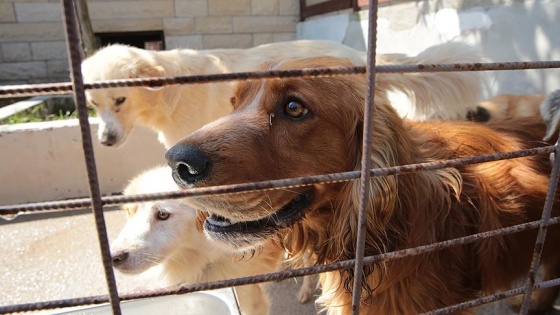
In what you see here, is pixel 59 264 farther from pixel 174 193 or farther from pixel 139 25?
pixel 139 25

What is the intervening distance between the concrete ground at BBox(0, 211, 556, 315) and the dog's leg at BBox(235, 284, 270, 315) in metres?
0.50

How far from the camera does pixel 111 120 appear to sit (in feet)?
15.1

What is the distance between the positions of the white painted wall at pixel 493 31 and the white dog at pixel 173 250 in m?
2.74

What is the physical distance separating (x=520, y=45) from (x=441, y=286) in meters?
2.75

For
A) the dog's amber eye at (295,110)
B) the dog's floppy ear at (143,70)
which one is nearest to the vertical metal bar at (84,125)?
the dog's amber eye at (295,110)

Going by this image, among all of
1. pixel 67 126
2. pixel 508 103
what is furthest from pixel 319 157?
pixel 67 126

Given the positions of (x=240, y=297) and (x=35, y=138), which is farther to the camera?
(x=35, y=138)

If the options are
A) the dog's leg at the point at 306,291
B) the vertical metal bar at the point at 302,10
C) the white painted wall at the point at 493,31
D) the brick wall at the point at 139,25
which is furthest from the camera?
the vertical metal bar at the point at 302,10

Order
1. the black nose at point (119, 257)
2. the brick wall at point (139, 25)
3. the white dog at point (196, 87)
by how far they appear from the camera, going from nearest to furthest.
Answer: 1. the black nose at point (119, 257)
2. the white dog at point (196, 87)
3. the brick wall at point (139, 25)

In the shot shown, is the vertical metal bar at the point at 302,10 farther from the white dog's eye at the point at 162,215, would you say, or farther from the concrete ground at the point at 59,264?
the white dog's eye at the point at 162,215

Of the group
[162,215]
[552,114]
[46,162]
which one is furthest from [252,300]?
[46,162]

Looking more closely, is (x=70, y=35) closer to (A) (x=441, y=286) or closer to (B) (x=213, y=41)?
(A) (x=441, y=286)

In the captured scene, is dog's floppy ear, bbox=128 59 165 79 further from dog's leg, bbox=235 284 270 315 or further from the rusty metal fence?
the rusty metal fence

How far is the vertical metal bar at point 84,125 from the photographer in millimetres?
874
